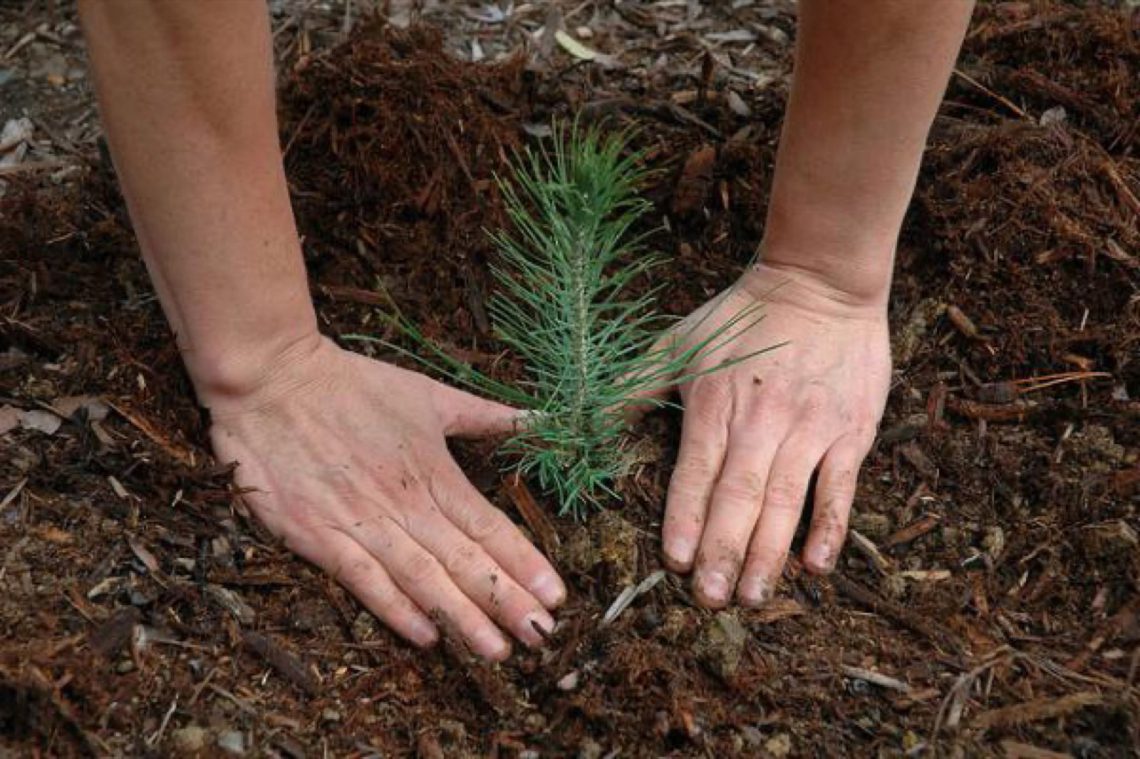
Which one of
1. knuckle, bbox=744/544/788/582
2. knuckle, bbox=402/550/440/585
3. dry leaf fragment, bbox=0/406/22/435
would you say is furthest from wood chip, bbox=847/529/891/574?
dry leaf fragment, bbox=0/406/22/435

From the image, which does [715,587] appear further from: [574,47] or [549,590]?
[574,47]

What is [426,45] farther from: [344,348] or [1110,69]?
[1110,69]

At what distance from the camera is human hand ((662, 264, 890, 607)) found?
1.84 meters

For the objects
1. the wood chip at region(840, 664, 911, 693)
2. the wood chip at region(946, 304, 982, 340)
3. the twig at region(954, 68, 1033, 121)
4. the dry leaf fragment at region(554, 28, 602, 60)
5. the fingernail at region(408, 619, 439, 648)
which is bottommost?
the fingernail at region(408, 619, 439, 648)

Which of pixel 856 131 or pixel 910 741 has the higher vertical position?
pixel 856 131

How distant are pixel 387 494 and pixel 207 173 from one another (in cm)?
56

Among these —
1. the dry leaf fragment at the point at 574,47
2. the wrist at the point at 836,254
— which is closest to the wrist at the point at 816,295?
the wrist at the point at 836,254

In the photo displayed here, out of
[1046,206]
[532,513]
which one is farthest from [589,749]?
[1046,206]

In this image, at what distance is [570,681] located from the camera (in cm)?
169

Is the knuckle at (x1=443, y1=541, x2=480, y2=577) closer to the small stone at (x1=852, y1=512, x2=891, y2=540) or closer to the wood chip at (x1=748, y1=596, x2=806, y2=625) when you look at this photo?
the wood chip at (x1=748, y1=596, x2=806, y2=625)

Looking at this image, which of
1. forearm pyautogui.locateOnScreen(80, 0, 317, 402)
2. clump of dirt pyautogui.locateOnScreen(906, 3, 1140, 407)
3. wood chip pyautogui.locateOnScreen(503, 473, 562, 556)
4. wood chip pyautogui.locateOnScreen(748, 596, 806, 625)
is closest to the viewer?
forearm pyautogui.locateOnScreen(80, 0, 317, 402)

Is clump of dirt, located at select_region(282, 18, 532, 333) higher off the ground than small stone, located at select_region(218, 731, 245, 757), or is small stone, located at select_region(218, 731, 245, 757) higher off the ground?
clump of dirt, located at select_region(282, 18, 532, 333)

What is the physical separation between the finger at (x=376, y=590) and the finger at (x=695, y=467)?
1.29ft

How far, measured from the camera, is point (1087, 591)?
72.2 inches
